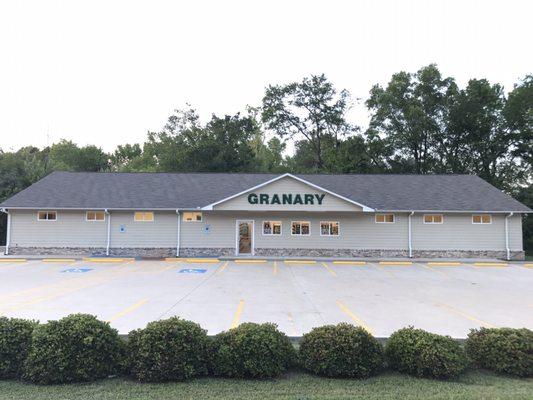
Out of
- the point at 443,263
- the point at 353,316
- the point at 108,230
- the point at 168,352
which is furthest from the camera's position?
the point at 108,230

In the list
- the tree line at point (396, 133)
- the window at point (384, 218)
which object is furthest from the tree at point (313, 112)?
the window at point (384, 218)

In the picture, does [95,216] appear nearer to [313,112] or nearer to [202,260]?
[202,260]

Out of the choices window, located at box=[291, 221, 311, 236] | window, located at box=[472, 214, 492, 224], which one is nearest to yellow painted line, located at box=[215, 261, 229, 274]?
window, located at box=[291, 221, 311, 236]

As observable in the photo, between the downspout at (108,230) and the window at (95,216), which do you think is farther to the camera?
the window at (95,216)

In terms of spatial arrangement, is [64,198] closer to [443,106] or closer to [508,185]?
[443,106]

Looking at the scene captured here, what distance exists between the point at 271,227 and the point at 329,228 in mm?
3496

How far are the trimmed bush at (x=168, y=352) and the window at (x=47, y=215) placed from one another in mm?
20039

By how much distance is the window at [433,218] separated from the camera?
880 inches

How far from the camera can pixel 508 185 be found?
36750mm

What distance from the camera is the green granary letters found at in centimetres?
2138

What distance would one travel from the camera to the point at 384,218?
884 inches

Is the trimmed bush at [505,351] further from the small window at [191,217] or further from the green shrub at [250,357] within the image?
the small window at [191,217]

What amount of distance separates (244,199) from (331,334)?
16299 millimetres

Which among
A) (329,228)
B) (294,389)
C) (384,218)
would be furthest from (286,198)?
(294,389)
